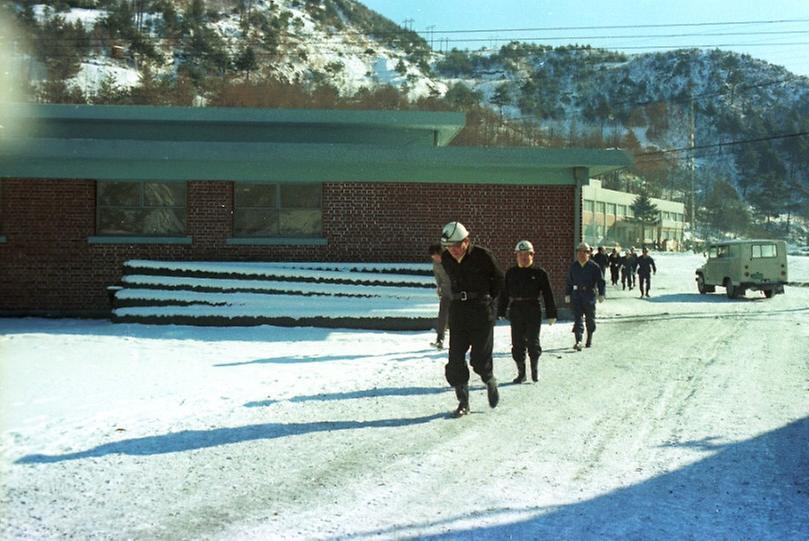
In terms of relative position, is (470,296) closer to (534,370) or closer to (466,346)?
(466,346)

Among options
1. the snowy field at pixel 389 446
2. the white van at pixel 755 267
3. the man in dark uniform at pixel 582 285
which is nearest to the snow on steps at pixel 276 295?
the snowy field at pixel 389 446

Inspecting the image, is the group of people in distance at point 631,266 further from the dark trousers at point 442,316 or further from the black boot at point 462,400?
the black boot at point 462,400

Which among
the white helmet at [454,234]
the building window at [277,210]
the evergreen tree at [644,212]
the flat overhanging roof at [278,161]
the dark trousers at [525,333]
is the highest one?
the evergreen tree at [644,212]

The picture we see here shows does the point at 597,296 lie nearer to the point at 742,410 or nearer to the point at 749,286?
the point at 742,410

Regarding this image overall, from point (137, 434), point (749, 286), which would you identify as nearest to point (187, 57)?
point (749, 286)

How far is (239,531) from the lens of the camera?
4.46 meters

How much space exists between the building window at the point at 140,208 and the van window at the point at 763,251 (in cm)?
1902

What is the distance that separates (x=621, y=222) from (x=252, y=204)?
9009 centimetres

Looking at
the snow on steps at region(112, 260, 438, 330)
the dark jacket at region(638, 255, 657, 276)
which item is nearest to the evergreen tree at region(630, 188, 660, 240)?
the dark jacket at region(638, 255, 657, 276)

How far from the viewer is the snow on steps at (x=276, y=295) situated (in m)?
14.8

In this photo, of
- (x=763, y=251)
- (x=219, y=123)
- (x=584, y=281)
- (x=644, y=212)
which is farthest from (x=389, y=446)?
(x=644, y=212)

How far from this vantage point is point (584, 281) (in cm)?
1225

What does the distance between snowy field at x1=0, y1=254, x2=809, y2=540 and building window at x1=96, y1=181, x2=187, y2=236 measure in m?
4.66

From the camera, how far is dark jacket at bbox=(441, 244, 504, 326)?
7434 millimetres
